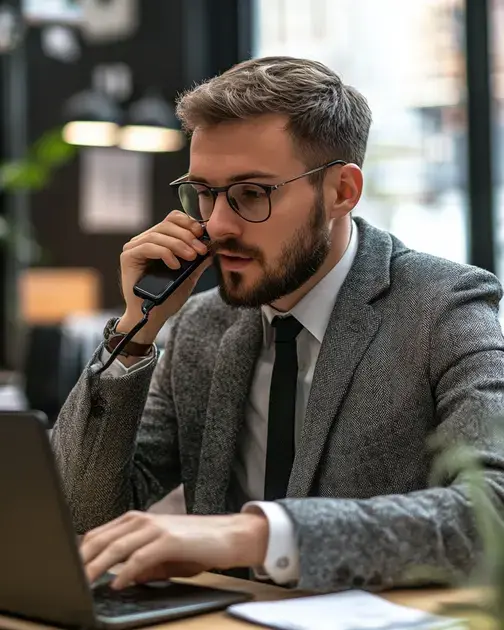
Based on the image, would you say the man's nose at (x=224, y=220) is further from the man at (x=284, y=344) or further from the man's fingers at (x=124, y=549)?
the man's fingers at (x=124, y=549)

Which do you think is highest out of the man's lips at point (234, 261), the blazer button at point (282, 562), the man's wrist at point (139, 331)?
the man's lips at point (234, 261)

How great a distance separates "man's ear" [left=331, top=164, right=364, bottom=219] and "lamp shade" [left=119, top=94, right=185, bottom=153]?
4.59m

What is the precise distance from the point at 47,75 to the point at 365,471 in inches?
259

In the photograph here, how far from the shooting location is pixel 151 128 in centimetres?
668

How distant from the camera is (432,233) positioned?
5.16 metres

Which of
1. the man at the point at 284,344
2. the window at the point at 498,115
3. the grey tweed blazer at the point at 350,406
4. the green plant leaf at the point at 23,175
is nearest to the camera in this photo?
the grey tweed blazer at the point at 350,406

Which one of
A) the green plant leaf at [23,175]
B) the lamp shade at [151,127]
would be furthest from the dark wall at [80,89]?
the green plant leaf at [23,175]

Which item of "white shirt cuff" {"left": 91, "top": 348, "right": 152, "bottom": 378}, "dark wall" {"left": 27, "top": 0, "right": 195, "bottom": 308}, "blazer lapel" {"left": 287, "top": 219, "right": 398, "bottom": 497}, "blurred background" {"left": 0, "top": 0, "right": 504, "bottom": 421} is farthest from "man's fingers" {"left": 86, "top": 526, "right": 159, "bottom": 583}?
"dark wall" {"left": 27, "top": 0, "right": 195, "bottom": 308}

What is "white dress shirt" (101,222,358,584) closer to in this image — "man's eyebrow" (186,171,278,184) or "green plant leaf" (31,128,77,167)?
"man's eyebrow" (186,171,278,184)

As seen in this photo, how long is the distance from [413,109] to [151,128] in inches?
77.4

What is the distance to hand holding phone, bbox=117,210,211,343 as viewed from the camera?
1950mm

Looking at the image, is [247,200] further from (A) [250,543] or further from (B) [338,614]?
(B) [338,614]

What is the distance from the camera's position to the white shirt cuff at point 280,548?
1.33 metres

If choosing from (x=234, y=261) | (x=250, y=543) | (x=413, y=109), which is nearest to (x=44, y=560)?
(x=250, y=543)
